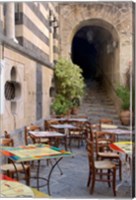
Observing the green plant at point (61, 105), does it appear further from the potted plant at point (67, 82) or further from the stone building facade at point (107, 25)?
the stone building facade at point (107, 25)

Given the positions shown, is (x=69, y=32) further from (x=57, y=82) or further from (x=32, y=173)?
(x=32, y=173)

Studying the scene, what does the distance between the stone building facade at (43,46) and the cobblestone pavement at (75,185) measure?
1.22 m

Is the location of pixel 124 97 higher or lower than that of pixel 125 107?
A: higher

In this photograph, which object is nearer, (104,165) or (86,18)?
(104,165)

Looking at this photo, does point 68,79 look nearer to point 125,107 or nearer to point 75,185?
point 125,107

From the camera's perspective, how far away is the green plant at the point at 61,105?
9898 millimetres

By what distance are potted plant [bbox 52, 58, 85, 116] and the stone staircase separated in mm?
833

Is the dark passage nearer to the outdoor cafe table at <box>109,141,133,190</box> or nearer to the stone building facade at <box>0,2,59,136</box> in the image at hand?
the stone building facade at <box>0,2,59,136</box>

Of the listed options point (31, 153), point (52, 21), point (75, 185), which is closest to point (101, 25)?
point (52, 21)

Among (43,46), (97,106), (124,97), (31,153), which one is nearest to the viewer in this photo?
(31,153)

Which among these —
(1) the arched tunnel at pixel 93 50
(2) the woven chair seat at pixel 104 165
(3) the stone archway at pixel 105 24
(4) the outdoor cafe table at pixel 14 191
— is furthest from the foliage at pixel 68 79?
(4) the outdoor cafe table at pixel 14 191

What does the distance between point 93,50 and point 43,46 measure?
7015mm

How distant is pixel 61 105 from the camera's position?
1003 cm

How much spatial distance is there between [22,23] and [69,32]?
498 cm
